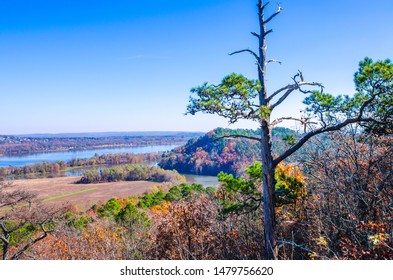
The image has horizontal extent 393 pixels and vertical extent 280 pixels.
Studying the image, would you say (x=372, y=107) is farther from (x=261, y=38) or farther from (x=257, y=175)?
(x=257, y=175)

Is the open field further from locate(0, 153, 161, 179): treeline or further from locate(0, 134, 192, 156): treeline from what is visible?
locate(0, 134, 192, 156): treeline

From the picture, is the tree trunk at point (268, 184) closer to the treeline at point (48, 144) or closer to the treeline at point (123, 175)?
the treeline at point (123, 175)

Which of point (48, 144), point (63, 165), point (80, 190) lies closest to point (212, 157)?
point (80, 190)

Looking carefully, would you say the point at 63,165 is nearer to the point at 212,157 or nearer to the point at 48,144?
the point at 212,157

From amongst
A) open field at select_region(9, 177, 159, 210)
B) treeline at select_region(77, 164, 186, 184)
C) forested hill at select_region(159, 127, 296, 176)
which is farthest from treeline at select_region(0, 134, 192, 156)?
treeline at select_region(77, 164, 186, 184)

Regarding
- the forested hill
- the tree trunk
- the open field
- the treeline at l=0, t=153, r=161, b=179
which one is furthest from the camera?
the treeline at l=0, t=153, r=161, b=179
